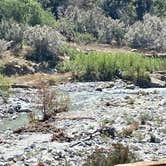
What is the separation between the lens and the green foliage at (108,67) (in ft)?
251

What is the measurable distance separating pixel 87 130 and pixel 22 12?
7068 cm

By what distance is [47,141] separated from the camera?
31219mm

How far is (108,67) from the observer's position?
257ft

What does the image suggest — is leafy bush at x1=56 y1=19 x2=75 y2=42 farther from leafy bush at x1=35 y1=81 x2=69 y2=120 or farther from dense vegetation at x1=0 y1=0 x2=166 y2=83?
leafy bush at x1=35 y1=81 x2=69 y2=120

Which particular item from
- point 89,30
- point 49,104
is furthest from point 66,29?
point 49,104

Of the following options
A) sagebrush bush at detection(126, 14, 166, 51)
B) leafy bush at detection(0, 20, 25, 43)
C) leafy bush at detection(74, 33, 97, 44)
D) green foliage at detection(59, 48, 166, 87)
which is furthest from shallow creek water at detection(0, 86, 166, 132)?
sagebrush bush at detection(126, 14, 166, 51)

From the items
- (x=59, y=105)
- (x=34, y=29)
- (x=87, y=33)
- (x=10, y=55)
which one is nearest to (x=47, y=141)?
(x=59, y=105)

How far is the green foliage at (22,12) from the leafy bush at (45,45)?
1325 cm

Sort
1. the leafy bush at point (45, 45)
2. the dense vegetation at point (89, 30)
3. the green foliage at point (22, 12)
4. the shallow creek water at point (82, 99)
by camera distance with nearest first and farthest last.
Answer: the shallow creek water at point (82, 99) → the dense vegetation at point (89, 30) → the leafy bush at point (45, 45) → the green foliage at point (22, 12)

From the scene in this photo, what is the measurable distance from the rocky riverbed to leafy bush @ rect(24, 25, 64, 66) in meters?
26.4

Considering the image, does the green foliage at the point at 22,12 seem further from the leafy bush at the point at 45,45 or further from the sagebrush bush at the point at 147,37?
the sagebrush bush at the point at 147,37

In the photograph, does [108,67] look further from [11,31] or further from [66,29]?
[66,29]

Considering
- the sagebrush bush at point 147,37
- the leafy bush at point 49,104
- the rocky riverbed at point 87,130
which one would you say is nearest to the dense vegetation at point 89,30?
the sagebrush bush at point 147,37

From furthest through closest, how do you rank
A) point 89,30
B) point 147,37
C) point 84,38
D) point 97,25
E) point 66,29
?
1. point 97,25
2. point 89,30
3. point 66,29
4. point 147,37
5. point 84,38
